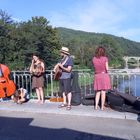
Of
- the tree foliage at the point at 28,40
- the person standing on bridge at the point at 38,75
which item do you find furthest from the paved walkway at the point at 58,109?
the tree foliage at the point at 28,40

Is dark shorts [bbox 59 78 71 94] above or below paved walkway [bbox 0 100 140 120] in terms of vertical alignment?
above

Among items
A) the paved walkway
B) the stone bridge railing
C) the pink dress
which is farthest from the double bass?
the pink dress

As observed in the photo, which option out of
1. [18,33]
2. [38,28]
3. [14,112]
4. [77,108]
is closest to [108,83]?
[77,108]

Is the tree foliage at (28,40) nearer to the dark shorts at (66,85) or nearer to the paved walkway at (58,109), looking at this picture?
the paved walkway at (58,109)

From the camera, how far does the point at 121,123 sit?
26.6 ft

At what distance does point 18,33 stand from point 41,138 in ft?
131

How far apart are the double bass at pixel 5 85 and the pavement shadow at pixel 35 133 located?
230cm

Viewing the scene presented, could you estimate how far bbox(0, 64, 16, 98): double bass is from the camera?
34.7 ft

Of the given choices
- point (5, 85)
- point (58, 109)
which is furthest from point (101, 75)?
point (5, 85)

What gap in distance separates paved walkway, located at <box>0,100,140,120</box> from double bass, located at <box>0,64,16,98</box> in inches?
11.9

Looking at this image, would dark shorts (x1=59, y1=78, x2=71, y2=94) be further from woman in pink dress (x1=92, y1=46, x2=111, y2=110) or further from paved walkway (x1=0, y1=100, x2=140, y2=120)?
woman in pink dress (x1=92, y1=46, x2=111, y2=110)

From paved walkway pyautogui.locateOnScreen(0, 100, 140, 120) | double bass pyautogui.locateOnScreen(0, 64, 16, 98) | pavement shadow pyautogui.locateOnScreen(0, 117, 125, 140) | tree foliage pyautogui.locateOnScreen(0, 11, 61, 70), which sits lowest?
pavement shadow pyautogui.locateOnScreen(0, 117, 125, 140)

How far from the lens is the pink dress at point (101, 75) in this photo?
920 cm

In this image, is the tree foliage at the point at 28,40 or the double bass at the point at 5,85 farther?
the tree foliage at the point at 28,40
